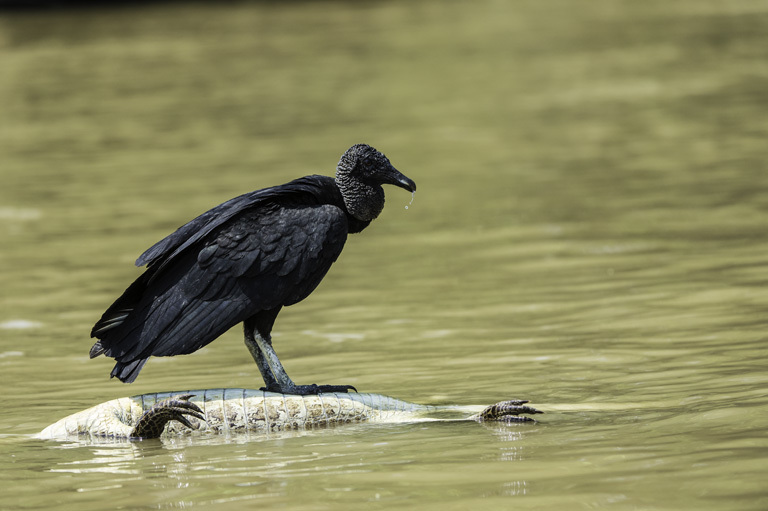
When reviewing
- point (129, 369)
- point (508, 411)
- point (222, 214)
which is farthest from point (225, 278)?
point (508, 411)

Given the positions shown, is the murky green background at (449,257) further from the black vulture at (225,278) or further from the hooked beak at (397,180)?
the hooked beak at (397,180)

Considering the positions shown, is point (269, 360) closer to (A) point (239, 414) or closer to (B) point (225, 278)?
(A) point (239, 414)

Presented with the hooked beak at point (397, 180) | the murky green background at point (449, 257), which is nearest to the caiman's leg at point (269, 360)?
the murky green background at point (449, 257)

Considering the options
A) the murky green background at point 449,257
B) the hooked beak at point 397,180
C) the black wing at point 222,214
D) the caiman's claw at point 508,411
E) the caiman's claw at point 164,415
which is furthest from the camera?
the hooked beak at point 397,180

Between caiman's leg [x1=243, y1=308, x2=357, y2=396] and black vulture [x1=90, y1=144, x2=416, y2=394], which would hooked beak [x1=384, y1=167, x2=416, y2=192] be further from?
caiman's leg [x1=243, y1=308, x2=357, y2=396]

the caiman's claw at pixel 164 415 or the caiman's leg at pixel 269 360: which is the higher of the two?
the caiman's leg at pixel 269 360

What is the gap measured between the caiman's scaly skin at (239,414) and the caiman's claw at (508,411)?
20cm

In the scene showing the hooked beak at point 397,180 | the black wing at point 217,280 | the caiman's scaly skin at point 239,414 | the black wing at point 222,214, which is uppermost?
the hooked beak at point 397,180

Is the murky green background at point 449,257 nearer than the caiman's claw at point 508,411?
Yes

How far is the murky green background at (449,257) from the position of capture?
5.74m

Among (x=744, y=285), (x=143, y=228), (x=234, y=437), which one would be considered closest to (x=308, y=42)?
(x=143, y=228)

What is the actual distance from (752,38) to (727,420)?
19.0m

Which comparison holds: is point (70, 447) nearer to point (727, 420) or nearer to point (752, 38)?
point (727, 420)

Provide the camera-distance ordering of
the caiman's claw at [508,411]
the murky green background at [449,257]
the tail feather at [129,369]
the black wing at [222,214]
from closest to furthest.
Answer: the murky green background at [449,257] → the caiman's claw at [508,411] → the tail feather at [129,369] → the black wing at [222,214]
